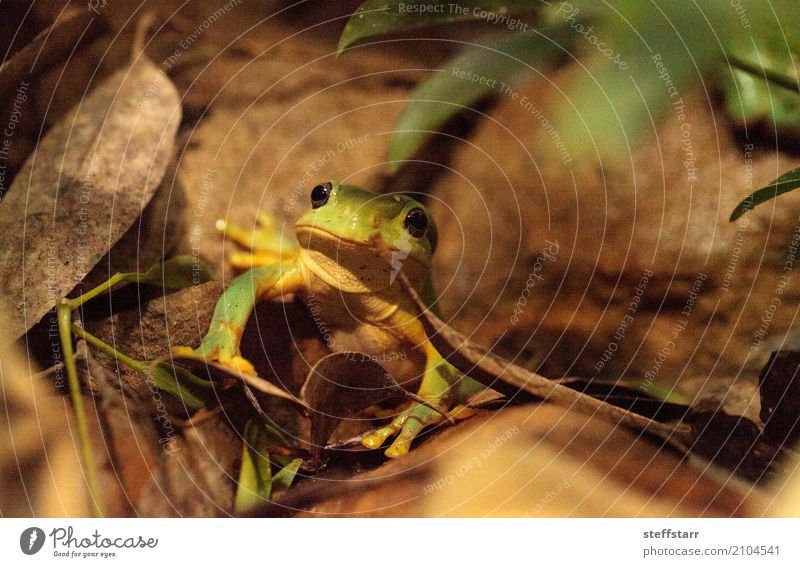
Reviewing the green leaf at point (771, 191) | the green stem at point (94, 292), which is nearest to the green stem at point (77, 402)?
the green stem at point (94, 292)

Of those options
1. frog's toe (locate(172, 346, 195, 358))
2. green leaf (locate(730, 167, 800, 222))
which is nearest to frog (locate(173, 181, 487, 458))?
frog's toe (locate(172, 346, 195, 358))

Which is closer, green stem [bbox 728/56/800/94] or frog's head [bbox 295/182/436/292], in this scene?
frog's head [bbox 295/182/436/292]

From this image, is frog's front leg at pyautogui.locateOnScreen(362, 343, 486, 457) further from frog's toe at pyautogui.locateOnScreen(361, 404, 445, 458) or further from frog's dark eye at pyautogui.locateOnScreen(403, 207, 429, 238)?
frog's dark eye at pyautogui.locateOnScreen(403, 207, 429, 238)

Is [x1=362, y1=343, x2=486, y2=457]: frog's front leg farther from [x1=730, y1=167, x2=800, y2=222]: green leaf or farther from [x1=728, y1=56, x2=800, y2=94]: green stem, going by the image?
[x1=728, y1=56, x2=800, y2=94]: green stem

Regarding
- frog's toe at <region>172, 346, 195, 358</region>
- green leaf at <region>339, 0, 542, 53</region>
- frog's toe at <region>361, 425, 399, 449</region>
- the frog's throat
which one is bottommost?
frog's toe at <region>361, 425, 399, 449</region>

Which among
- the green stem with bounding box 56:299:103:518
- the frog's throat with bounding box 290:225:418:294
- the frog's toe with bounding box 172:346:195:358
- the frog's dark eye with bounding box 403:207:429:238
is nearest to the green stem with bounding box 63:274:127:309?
the green stem with bounding box 56:299:103:518

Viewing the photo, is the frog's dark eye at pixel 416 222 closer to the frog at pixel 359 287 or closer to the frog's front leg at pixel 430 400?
the frog at pixel 359 287

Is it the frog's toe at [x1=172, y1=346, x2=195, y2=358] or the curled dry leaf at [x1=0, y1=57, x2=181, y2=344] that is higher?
the curled dry leaf at [x1=0, y1=57, x2=181, y2=344]
